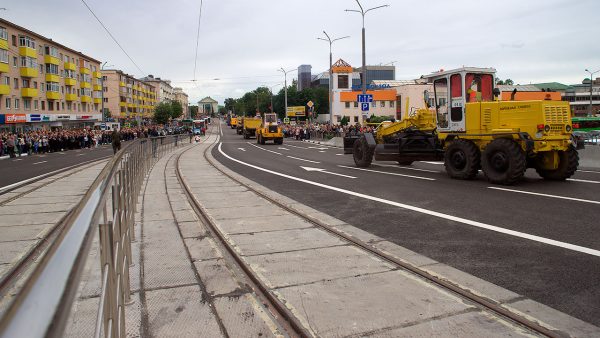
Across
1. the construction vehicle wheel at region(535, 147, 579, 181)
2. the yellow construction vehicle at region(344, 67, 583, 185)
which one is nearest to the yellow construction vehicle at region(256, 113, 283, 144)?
the yellow construction vehicle at region(344, 67, 583, 185)

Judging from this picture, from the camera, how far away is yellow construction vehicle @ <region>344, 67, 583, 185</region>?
1184 centimetres

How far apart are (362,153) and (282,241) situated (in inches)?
474

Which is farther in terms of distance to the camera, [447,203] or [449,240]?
[447,203]

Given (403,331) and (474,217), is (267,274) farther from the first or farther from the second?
(474,217)

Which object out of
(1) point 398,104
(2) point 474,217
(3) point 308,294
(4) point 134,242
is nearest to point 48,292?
(3) point 308,294

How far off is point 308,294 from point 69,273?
3328 mm

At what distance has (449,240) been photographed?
6461 mm

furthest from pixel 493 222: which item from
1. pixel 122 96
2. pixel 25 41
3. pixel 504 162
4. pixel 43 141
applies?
pixel 122 96

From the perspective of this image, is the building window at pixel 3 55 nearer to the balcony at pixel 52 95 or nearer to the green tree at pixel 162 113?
the balcony at pixel 52 95

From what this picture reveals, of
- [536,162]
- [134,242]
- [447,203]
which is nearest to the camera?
[134,242]

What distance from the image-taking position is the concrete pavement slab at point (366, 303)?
379cm

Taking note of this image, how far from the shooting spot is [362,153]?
1805cm

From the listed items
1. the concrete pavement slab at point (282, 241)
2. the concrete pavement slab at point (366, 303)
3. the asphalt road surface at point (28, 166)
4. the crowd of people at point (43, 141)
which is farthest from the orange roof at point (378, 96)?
the concrete pavement slab at point (366, 303)

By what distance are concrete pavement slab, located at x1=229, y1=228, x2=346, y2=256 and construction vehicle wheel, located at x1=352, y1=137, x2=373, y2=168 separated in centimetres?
1093
